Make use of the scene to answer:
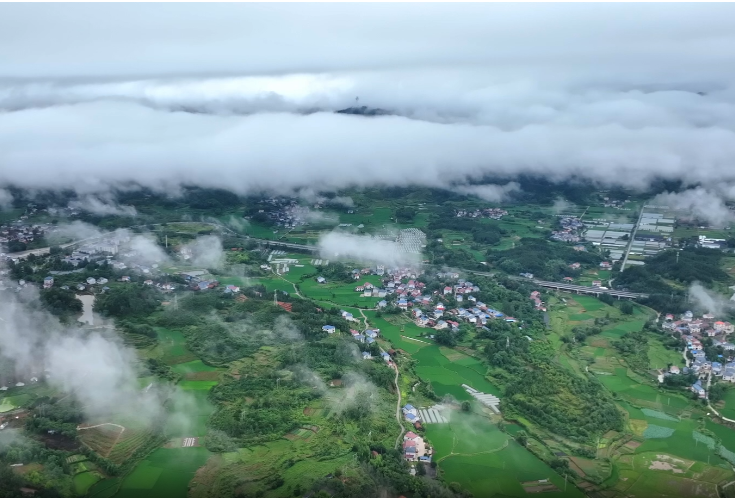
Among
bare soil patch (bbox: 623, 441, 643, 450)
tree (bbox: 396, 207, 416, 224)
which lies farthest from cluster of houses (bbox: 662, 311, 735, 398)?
tree (bbox: 396, 207, 416, 224)

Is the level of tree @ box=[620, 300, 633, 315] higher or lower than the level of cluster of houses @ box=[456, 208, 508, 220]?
higher

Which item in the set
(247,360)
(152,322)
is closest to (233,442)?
(247,360)

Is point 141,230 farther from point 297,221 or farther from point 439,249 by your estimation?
point 439,249

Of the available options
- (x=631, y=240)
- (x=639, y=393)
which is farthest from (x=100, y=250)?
(x=631, y=240)

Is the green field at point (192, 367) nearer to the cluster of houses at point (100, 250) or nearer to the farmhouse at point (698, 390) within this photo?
the cluster of houses at point (100, 250)

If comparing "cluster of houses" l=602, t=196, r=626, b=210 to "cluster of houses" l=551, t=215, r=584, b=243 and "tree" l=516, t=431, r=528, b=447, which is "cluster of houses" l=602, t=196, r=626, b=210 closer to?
"cluster of houses" l=551, t=215, r=584, b=243

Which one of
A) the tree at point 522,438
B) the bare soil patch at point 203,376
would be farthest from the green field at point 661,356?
the bare soil patch at point 203,376
